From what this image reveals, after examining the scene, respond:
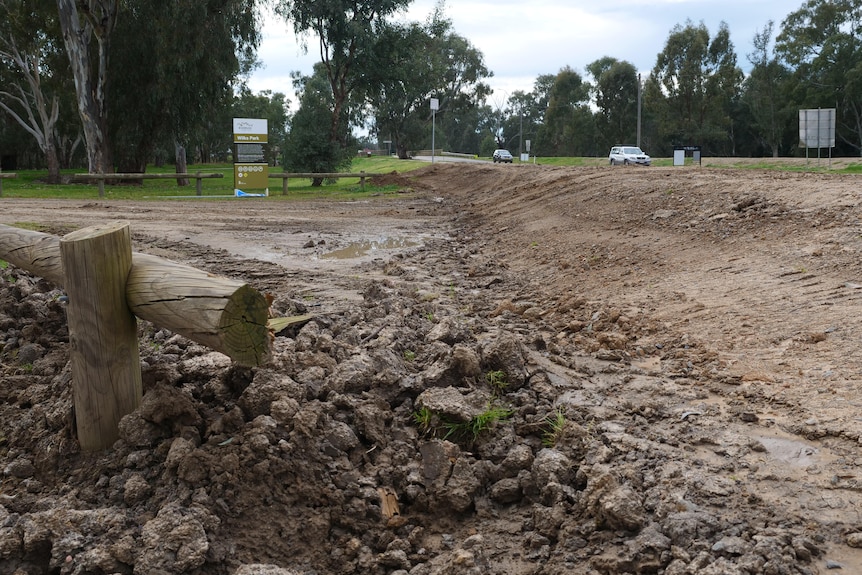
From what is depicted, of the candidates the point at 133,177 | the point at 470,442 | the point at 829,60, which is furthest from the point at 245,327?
the point at 829,60

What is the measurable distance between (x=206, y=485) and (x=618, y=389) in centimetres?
303

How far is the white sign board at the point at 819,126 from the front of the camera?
22.2 meters

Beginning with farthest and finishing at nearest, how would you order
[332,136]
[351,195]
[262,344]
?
[332,136] → [351,195] → [262,344]

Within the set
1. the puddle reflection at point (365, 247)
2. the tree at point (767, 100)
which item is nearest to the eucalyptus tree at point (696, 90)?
the tree at point (767, 100)

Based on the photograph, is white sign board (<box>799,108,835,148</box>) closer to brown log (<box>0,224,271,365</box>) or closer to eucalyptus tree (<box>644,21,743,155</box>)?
brown log (<box>0,224,271,365</box>)

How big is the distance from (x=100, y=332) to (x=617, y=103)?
73993 millimetres

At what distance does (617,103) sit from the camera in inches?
2867

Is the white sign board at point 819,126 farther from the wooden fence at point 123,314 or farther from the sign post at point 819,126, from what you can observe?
the wooden fence at point 123,314

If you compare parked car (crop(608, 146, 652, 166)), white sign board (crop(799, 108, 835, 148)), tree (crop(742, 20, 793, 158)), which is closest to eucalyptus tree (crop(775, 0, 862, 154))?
tree (crop(742, 20, 793, 158))

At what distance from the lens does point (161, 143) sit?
117 ft

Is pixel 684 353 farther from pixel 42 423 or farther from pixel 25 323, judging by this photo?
pixel 25 323

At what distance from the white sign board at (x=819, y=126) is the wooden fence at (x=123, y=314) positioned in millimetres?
22637

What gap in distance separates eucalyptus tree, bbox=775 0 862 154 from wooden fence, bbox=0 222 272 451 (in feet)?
185

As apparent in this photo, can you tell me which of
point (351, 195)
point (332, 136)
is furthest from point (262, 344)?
point (332, 136)
